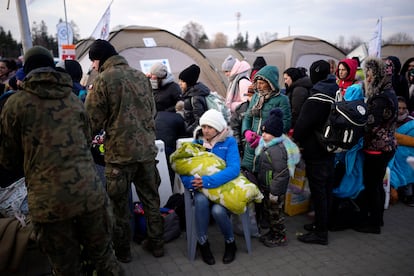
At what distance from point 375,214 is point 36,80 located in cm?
362

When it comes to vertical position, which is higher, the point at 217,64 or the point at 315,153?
the point at 217,64

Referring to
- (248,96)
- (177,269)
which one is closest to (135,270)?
(177,269)

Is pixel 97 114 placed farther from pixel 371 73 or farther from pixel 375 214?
pixel 375 214

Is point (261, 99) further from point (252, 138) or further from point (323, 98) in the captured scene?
point (323, 98)

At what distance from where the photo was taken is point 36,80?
193 cm

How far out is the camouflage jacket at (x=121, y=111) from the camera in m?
2.80

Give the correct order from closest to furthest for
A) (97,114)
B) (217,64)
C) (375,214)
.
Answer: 1. (97,114)
2. (375,214)
3. (217,64)

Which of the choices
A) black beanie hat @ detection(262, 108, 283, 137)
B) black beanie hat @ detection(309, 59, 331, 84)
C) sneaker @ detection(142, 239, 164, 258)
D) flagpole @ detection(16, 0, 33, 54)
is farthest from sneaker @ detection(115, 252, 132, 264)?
flagpole @ detection(16, 0, 33, 54)

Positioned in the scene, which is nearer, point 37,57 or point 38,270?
point 37,57

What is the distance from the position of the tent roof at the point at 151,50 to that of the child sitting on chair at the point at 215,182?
5.06m

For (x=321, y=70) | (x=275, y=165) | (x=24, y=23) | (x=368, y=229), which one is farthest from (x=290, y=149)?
(x=24, y=23)

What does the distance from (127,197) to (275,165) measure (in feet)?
4.80

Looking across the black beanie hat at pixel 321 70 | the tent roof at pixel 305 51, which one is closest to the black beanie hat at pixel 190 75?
the black beanie hat at pixel 321 70

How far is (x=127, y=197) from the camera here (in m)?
3.11
